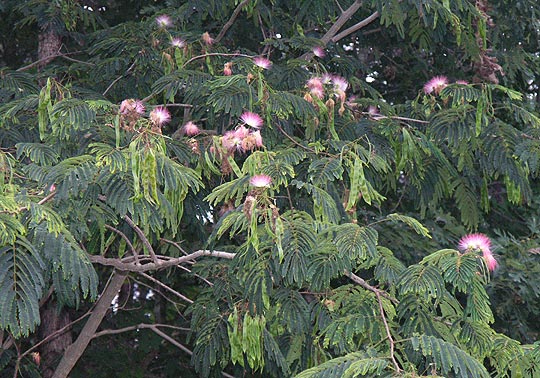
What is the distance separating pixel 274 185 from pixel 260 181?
33cm

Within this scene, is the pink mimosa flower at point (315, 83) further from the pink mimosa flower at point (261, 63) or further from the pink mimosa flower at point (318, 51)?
the pink mimosa flower at point (318, 51)

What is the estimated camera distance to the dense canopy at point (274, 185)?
3.57 metres

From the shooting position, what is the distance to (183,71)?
4832mm

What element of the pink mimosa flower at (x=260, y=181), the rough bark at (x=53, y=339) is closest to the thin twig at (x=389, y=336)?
the pink mimosa flower at (x=260, y=181)

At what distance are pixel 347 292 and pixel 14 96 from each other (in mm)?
2337

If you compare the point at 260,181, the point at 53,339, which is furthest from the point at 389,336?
the point at 53,339

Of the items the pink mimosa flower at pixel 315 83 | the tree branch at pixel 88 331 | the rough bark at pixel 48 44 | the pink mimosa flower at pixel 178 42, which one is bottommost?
the tree branch at pixel 88 331

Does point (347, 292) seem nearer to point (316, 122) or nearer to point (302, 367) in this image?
point (302, 367)

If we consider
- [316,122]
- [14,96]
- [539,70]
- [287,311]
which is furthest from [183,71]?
[539,70]

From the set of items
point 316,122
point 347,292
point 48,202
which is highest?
point 48,202

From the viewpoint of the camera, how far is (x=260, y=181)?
350 centimetres

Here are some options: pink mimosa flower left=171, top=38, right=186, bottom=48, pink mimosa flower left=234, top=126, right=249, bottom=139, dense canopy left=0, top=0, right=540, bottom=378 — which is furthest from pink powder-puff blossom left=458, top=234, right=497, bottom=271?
pink mimosa flower left=171, top=38, right=186, bottom=48

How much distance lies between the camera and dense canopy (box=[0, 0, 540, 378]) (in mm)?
3574

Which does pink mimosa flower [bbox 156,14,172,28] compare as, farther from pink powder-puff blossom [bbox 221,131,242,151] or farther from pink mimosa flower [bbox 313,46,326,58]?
pink powder-puff blossom [bbox 221,131,242,151]
